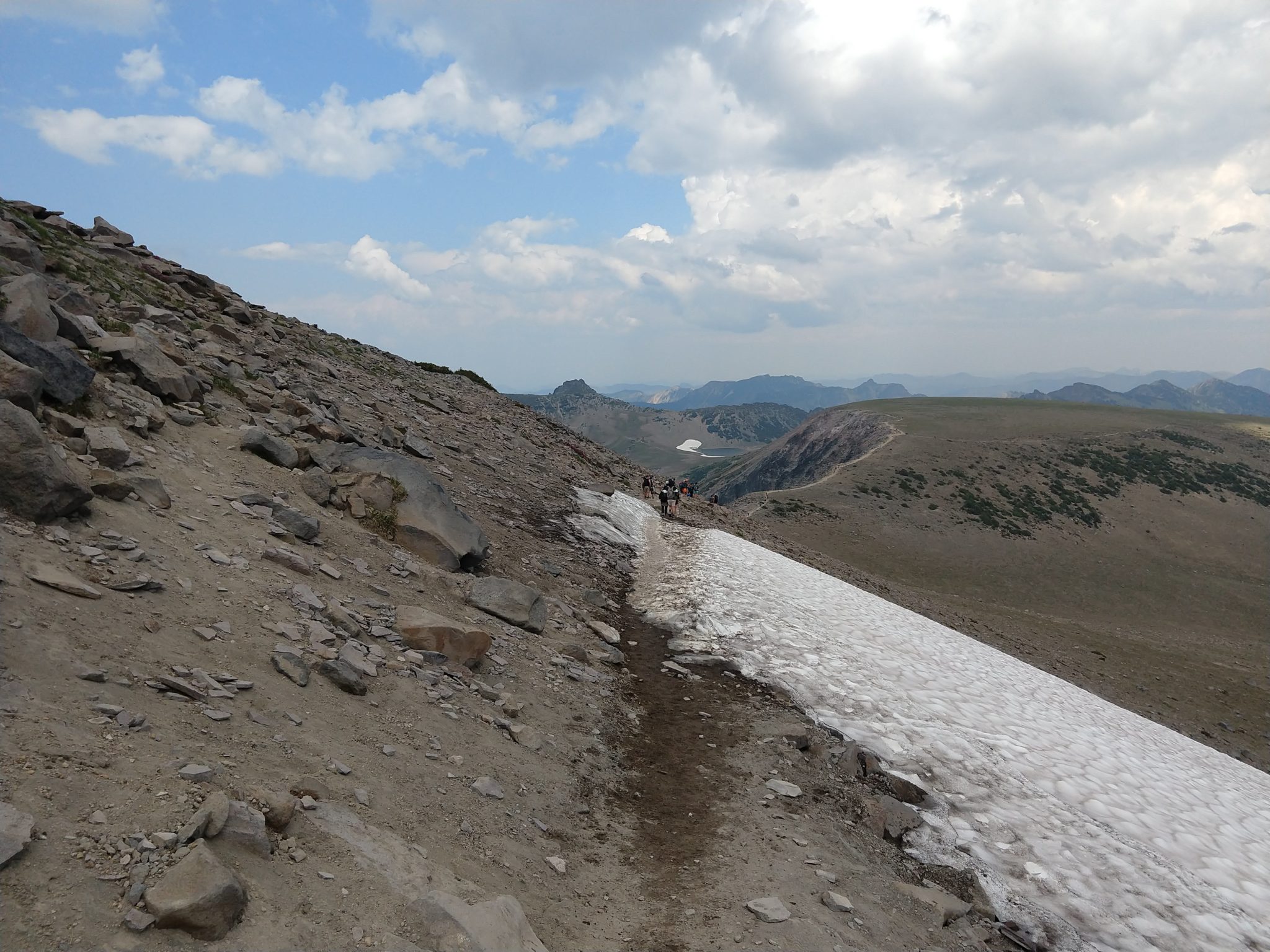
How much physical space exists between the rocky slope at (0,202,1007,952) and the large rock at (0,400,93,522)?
0.03m

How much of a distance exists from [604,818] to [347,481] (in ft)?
30.6

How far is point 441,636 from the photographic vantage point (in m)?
10.9

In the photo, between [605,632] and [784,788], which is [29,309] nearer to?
[605,632]

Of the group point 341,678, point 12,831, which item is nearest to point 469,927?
point 12,831

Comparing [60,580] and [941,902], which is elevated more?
[60,580]

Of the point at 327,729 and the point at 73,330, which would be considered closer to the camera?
the point at 327,729

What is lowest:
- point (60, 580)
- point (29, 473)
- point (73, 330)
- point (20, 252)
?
point (60, 580)

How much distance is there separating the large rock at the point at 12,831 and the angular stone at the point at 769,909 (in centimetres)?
670

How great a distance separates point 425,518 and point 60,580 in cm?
780

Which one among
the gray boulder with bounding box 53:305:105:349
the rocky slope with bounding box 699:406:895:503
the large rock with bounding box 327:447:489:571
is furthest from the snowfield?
the rocky slope with bounding box 699:406:895:503

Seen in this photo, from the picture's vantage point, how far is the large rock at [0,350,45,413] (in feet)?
29.9

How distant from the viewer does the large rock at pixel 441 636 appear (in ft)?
35.1

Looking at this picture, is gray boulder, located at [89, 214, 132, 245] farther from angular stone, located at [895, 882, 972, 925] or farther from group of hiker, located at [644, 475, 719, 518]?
angular stone, located at [895, 882, 972, 925]

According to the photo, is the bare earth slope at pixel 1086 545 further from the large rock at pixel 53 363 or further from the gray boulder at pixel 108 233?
the gray boulder at pixel 108 233
